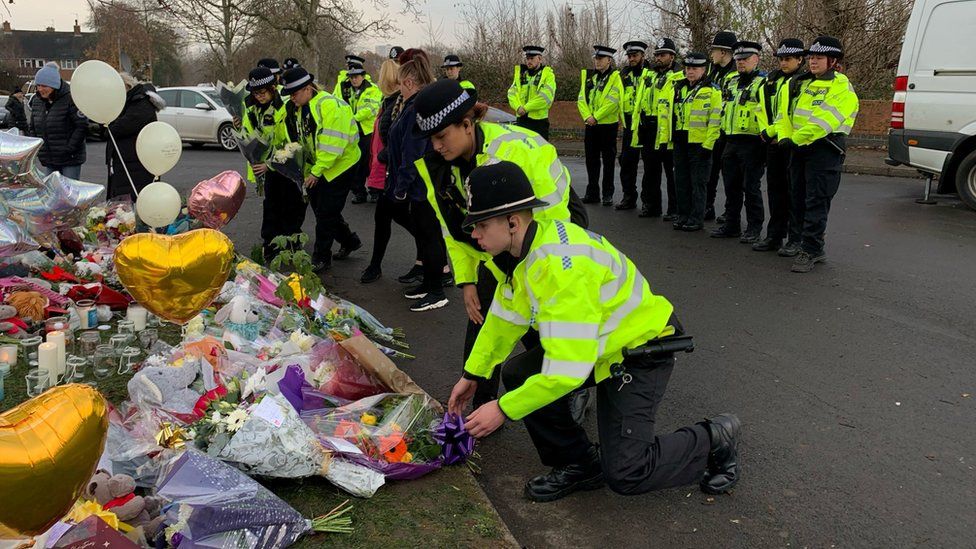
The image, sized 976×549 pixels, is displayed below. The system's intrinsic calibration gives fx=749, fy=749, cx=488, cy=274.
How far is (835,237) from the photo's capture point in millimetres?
8648

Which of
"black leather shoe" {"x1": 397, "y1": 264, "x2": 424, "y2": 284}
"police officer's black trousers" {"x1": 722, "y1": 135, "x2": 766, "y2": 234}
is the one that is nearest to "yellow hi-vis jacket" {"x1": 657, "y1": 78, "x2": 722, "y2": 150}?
"police officer's black trousers" {"x1": 722, "y1": 135, "x2": 766, "y2": 234}

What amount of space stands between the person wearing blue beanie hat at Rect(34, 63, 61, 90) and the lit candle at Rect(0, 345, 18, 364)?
17.7ft

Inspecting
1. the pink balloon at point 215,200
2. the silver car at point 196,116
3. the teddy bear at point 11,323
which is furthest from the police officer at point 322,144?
the silver car at point 196,116

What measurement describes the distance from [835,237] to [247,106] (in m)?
6.64

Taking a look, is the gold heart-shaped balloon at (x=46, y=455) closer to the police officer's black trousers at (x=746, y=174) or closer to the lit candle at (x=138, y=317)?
the lit candle at (x=138, y=317)

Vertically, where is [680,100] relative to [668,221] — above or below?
above

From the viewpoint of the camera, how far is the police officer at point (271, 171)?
284 inches

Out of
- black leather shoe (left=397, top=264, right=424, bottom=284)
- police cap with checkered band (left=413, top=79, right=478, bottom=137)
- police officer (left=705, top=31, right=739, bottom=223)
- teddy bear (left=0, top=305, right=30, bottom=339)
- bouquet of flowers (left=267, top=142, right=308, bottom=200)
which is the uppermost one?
police officer (left=705, top=31, right=739, bottom=223)

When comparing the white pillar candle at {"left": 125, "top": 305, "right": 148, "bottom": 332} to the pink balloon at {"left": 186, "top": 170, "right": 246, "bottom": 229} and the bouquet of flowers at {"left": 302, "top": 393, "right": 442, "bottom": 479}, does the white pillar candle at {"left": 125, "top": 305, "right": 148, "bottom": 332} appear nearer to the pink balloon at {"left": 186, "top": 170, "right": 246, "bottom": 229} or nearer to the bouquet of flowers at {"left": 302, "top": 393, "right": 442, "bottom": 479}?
the pink balloon at {"left": 186, "top": 170, "right": 246, "bottom": 229}

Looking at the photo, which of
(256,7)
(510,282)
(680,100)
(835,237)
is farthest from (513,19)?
(510,282)

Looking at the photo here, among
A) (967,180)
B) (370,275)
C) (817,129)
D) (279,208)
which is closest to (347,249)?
(279,208)

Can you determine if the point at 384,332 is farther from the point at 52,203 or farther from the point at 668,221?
the point at 668,221

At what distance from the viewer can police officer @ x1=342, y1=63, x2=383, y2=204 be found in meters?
11.1

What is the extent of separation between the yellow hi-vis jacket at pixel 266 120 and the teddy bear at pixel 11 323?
2.88 meters
